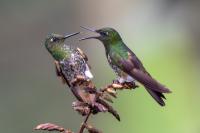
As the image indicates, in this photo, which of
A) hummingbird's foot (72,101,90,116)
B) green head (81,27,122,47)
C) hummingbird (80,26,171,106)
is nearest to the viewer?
hummingbird's foot (72,101,90,116)

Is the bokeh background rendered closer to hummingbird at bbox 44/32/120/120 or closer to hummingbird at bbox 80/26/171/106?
hummingbird at bbox 80/26/171/106

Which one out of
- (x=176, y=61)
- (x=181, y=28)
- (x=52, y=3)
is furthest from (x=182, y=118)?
(x=52, y=3)

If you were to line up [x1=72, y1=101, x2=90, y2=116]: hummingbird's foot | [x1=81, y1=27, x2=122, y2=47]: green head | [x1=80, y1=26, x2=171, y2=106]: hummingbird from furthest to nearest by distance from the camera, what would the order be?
[x1=81, y1=27, x2=122, y2=47]: green head → [x1=80, y1=26, x2=171, y2=106]: hummingbird → [x1=72, y1=101, x2=90, y2=116]: hummingbird's foot

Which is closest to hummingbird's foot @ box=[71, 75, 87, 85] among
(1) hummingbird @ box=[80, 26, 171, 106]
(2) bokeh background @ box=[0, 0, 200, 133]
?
(1) hummingbird @ box=[80, 26, 171, 106]

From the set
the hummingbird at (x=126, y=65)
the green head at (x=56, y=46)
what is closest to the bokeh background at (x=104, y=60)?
the hummingbird at (x=126, y=65)

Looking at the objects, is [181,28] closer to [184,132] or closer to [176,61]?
[176,61]

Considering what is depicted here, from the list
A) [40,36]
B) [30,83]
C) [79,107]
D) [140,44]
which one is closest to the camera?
[79,107]

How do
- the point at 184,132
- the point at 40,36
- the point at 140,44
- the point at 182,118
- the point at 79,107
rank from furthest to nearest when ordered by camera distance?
the point at 40,36
the point at 140,44
the point at 182,118
the point at 184,132
the point at 79,107
